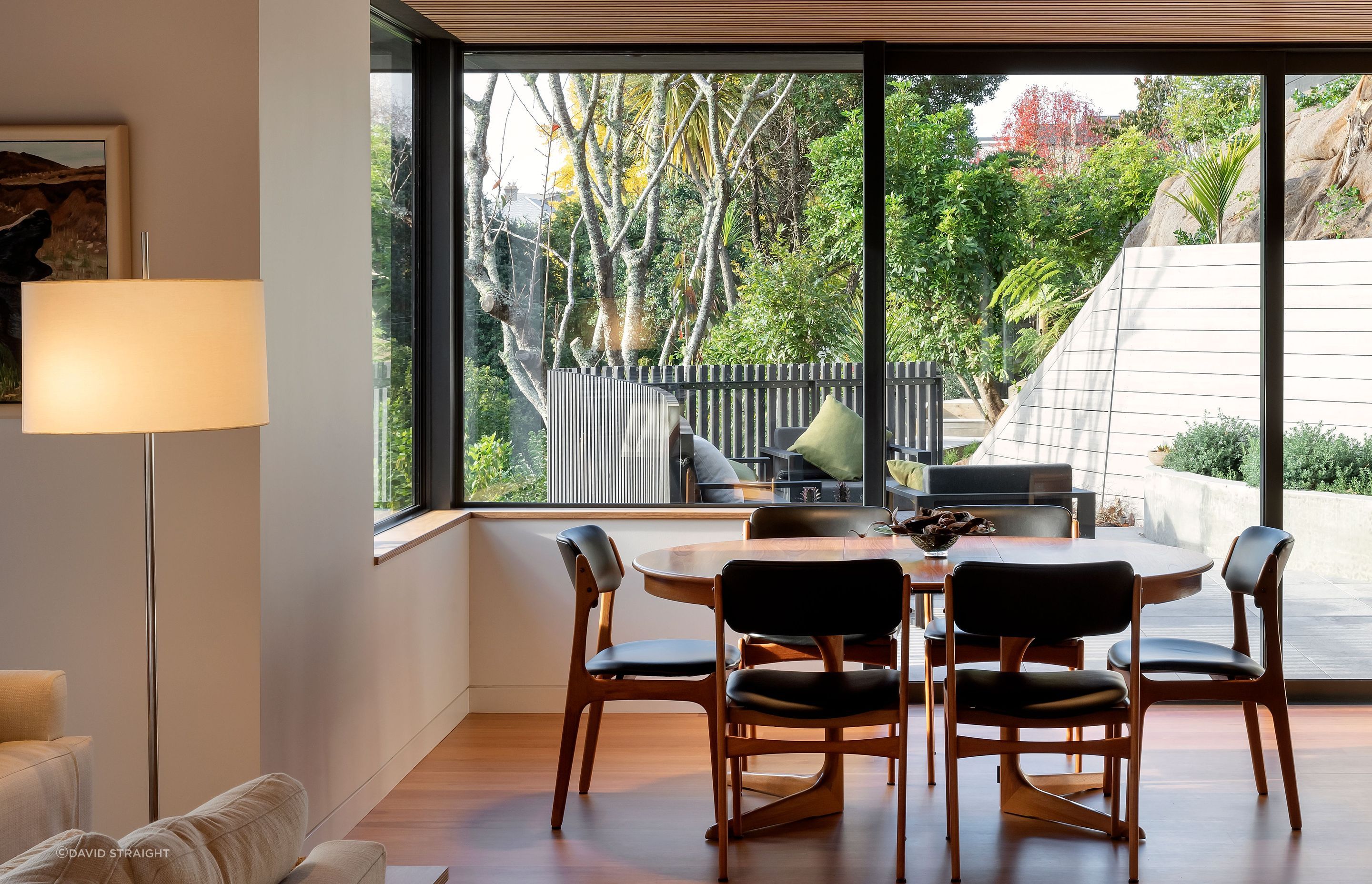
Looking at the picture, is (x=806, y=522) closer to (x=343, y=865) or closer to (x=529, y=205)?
(x=529, y=205)

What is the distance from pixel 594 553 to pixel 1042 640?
1460mm

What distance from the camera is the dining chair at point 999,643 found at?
→ 393cm

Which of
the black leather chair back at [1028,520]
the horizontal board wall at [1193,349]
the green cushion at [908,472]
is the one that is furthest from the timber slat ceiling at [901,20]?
the black leather chair back at [1028,520]

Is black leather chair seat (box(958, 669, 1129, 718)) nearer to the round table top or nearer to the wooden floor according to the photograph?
the round table top

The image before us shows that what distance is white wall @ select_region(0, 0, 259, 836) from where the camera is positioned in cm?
296

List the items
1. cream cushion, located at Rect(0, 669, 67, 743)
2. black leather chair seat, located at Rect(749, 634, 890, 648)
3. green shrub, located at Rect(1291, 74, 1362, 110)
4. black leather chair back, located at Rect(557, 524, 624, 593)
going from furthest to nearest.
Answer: green shrub, located at Rect(1291, 74, 1362, 110) < black leather chair seat, located at Rect(749, 634, 890, 648) < black leather chair back, located at Rect(557, 524, 624, 593) < cream cushion, located at Rect(0, 669, 67, 743)

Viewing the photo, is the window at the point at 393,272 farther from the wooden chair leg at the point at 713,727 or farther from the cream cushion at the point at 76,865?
the cream cushion at the point at 76,865

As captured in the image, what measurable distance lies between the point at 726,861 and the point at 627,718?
1712mm

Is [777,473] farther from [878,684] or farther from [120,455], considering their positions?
[120,455]

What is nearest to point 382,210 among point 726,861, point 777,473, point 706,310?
point 706,310

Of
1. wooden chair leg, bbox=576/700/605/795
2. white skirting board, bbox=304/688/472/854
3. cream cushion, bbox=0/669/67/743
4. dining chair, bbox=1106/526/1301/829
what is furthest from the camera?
wooden chair leg, bbox=576/700/605/795

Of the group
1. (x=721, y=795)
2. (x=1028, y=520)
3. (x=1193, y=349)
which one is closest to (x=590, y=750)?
(x=721, y=795)

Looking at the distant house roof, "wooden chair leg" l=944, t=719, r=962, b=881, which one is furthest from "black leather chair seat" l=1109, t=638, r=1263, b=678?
the distant house roof

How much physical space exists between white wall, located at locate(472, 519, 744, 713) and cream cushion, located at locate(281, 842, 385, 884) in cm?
329
